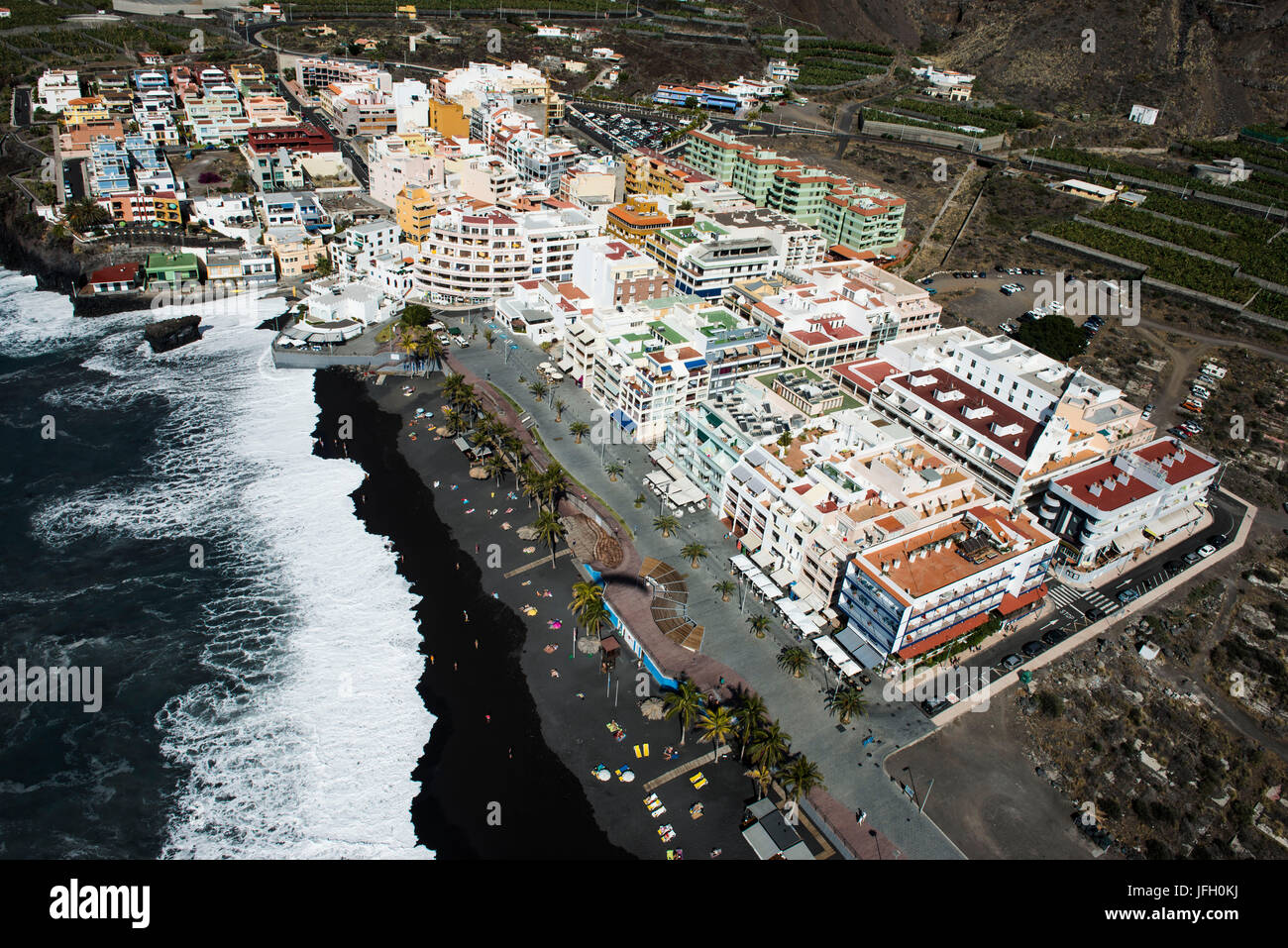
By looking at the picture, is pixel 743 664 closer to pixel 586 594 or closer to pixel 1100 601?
pixel 586 594

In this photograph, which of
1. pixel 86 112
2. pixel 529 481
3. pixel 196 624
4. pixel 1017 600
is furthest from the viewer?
pixel 86 112

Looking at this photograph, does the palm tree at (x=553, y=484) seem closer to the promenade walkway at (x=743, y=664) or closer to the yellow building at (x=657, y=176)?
the promenade walkway at (x=743, y=664)

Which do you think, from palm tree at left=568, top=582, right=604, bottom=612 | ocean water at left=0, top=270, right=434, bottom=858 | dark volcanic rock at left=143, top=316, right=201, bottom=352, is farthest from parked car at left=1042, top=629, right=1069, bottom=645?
dark volcanic rock at left=143, top=316, right=201, bottom=352

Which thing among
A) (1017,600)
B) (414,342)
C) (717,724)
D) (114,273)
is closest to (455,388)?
(414,342)

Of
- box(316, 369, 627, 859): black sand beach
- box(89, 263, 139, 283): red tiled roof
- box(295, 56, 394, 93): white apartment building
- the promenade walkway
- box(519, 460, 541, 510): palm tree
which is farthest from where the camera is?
box(295, 56, 394, 93): white apartment building

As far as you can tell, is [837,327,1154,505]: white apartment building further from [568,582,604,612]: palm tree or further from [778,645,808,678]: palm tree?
[568,582,604,612]: palm tree

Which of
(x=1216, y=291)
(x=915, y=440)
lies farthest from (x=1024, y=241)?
(x=915, y=440)

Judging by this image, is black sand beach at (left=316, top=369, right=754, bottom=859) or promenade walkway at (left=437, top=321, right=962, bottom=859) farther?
promenade walkway at (left=437, top=321, right=962, bottom=859)

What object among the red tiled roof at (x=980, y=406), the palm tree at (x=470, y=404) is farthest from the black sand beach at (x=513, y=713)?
the red tiled roof at (x=980, y=406)
